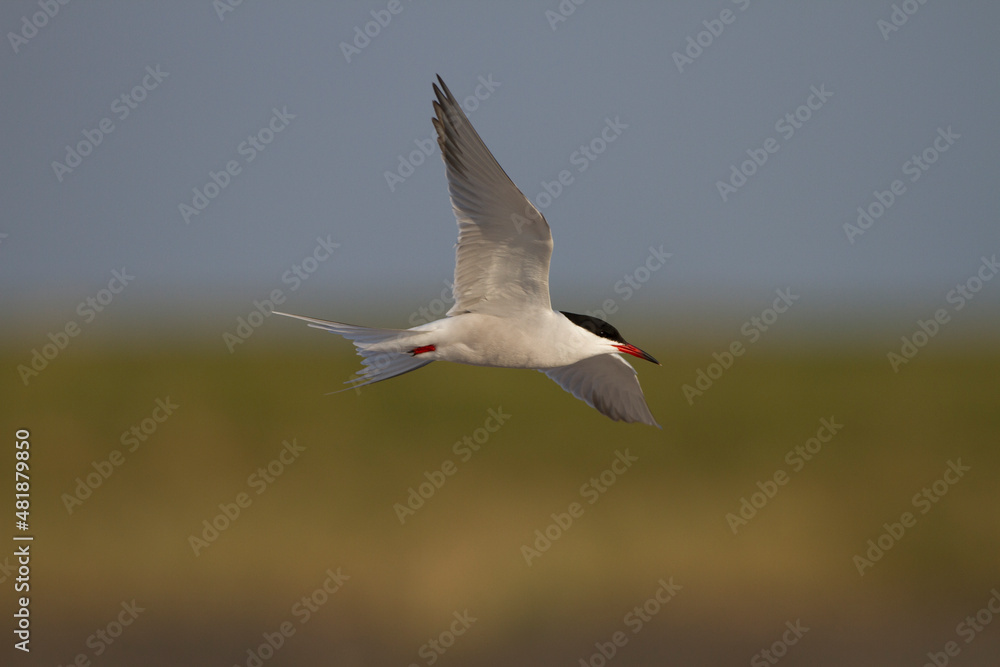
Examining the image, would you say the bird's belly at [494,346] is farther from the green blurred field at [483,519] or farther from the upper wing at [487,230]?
the green blurred field at [483,519]

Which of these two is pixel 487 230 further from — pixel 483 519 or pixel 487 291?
pixel 483 519

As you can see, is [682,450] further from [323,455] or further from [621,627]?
[323,455]

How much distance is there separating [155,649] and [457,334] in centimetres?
1054

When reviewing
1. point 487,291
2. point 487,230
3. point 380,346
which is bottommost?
point 380,346

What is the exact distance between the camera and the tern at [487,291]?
5215mm

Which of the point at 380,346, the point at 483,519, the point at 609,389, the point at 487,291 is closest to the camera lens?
the point at 380,346

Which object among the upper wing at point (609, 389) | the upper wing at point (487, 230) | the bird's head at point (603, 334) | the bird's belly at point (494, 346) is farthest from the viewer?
the upper wing at point (609, 389)

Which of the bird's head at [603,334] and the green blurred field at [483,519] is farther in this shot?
the green blurred field at [483,519]

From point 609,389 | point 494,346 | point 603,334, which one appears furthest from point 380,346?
point 609,389

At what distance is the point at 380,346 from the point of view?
17.8 feet

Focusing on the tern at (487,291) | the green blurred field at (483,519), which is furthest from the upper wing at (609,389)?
the green blurred field at (483,519)

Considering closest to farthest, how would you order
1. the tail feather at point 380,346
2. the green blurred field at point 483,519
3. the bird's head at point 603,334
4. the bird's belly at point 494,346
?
1. the tail feather at point 380,346
2. the bird's belly at point 494,346
3. the bird's head at point 603,334
4. the green blurred field at point 483,519

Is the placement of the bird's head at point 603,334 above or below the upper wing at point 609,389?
above

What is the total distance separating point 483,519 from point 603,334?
6967mm
